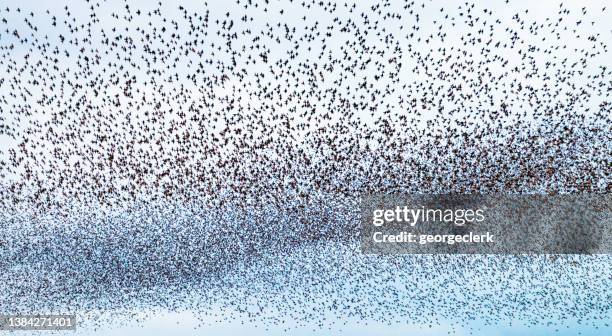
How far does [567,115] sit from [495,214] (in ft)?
14.6

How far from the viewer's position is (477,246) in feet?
74.7

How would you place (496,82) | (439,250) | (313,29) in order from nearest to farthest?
(313,29) → (496,82) → (439,250)

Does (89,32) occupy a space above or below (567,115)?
above

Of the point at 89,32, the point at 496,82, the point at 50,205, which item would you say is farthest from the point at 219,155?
the point at 496,82

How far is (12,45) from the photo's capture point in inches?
723

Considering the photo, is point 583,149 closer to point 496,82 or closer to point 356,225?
point 496,82


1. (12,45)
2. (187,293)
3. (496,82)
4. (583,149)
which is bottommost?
(187,293)

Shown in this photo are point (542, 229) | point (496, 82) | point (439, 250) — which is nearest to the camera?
point (496, 82)

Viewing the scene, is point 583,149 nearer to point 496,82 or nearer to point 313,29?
point 496,82

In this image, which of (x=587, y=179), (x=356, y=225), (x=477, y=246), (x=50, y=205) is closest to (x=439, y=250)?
(x=477, y=246)

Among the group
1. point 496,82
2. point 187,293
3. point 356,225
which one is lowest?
point 187,293

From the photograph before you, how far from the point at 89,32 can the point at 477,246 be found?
1441cm

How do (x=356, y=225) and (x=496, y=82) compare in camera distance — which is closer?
(x=496, y=82)

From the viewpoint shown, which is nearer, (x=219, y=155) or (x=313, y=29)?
(x=313, y=29)
